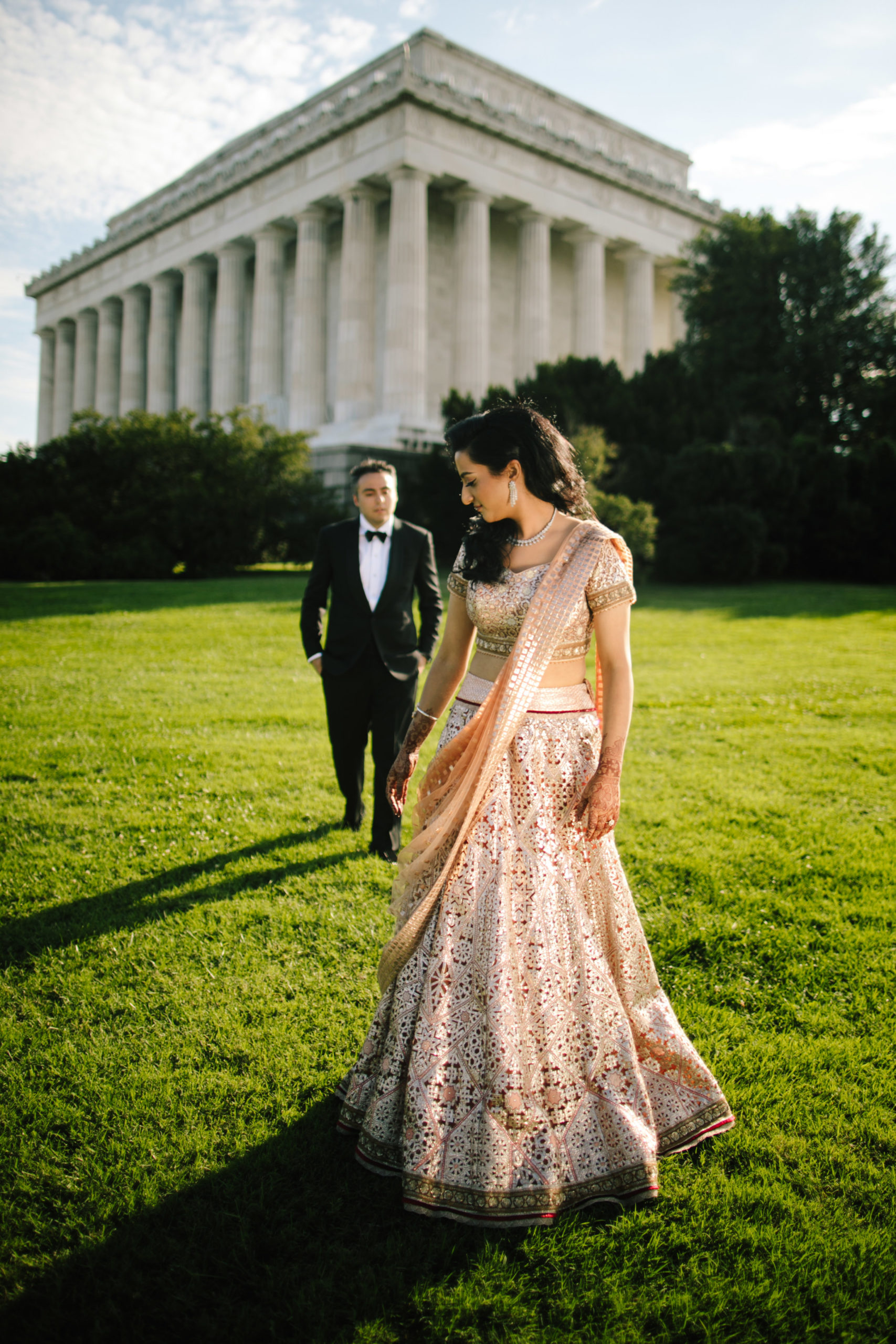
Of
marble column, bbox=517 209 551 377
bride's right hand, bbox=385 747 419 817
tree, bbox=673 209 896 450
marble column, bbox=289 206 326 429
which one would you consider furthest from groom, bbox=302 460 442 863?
marble column, bbox=517 209 551 377

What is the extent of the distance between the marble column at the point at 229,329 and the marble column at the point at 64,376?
71.1 ft

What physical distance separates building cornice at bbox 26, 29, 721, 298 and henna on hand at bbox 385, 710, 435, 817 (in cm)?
3705

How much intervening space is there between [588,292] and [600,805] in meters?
43.0

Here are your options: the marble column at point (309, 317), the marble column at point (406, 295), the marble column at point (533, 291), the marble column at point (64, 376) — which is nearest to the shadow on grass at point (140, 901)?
the marble column at point (406, 295)

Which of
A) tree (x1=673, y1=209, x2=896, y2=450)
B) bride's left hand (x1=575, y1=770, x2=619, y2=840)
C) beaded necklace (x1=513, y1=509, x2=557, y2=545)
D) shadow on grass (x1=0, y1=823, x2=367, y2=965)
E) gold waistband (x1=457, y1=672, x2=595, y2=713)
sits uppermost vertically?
tree (x1=673, y1=209, x2=896, y2=450)

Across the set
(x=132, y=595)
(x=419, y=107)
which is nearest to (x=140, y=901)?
(x=132, y=595)

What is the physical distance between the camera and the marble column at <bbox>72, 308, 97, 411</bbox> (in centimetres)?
5650

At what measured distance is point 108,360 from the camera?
54312mm

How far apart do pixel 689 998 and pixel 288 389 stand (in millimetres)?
41854

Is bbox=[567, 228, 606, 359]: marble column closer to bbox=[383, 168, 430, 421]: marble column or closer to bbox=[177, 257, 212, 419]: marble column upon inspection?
bbox=[383, 168, 430, 421]: marble column

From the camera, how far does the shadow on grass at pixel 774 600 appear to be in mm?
19141

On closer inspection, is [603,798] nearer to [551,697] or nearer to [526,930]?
[551,697]

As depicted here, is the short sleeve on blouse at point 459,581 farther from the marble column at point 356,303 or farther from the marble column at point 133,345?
the marble column at point 133,345

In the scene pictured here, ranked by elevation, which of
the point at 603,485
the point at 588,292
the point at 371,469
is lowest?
the point at 371,469
